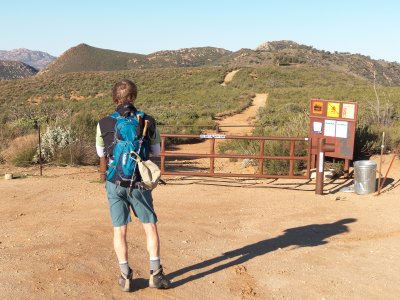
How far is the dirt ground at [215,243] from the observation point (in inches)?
190

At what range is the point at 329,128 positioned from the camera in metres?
10.9

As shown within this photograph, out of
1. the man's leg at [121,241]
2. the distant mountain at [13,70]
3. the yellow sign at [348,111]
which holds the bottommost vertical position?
the man's leg at [121,241]

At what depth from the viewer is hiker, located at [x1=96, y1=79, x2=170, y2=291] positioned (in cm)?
438

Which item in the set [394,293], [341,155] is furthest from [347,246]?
[341,155]

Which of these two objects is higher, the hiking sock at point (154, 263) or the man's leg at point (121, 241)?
the man's leg at point (121, 241)

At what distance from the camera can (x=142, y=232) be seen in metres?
6.59

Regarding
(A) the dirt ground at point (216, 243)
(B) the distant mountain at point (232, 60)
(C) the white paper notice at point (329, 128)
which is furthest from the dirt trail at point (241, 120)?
(B) the distant mountain at point (232, 60)

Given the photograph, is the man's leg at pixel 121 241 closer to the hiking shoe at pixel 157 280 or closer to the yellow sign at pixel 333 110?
the hiking shoe at pixel 157 280

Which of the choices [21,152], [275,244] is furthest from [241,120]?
[275,244]

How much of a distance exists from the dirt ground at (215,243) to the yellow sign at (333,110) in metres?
1.63

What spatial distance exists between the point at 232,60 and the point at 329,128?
92.7 meters

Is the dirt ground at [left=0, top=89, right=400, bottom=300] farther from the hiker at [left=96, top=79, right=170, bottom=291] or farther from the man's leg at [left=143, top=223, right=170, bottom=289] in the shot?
the hiker at [left=96, top=79, right=170, bottom=291]

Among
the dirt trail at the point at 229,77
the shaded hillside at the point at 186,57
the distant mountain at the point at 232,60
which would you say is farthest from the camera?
the shaded hillside at the point at 186,57

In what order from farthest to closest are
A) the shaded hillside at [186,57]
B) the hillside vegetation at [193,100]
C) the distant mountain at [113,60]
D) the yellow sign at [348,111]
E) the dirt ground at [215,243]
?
the shaded hillside at [186,57], the distant mountain at [113,60], the hillside vegetation at [193,100], the yellow sign at [348,111], the dirt ground at [215,243]
